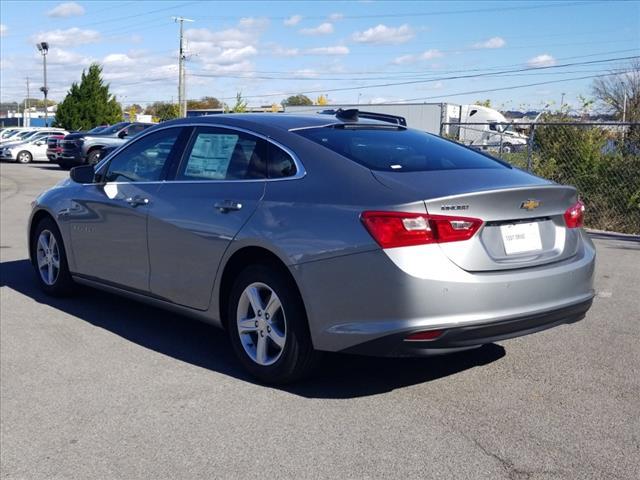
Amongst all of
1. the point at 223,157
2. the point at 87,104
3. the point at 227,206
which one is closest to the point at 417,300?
the point at 227,206

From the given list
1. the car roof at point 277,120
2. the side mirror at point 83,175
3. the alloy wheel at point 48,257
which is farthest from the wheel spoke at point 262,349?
the alloy wheel at point 48,257

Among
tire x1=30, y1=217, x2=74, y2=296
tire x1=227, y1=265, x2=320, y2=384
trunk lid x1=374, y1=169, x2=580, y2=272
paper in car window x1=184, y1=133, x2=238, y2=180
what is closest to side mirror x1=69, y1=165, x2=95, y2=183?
tire x1=30, y1=217, x2=74, y2=296

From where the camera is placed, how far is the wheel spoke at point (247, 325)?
483 cm

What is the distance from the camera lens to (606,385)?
185 inches

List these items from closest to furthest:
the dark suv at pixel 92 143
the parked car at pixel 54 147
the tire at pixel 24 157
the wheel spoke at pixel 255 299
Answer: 1. the wheel spoke at pixel 255 299
2. the dark suv at pixel 92 143
3. the parked car at pixel 54 147
4. the tire at pixel 24 157

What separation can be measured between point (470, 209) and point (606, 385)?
4.91 ft

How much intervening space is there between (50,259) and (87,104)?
45.5 meters

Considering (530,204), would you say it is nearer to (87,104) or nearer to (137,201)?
(137,201)

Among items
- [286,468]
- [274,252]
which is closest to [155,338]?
[274,252]

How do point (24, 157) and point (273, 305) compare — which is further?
point (24, 157)

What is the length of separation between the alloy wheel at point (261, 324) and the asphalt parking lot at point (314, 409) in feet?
0.71

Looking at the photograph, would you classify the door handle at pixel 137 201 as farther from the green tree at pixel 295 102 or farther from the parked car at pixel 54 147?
the green tree at pixel 295 102

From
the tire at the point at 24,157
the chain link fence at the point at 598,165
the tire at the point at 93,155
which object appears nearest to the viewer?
the chain link fence at the point at 598,165

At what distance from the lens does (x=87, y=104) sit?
49969 millimetres
